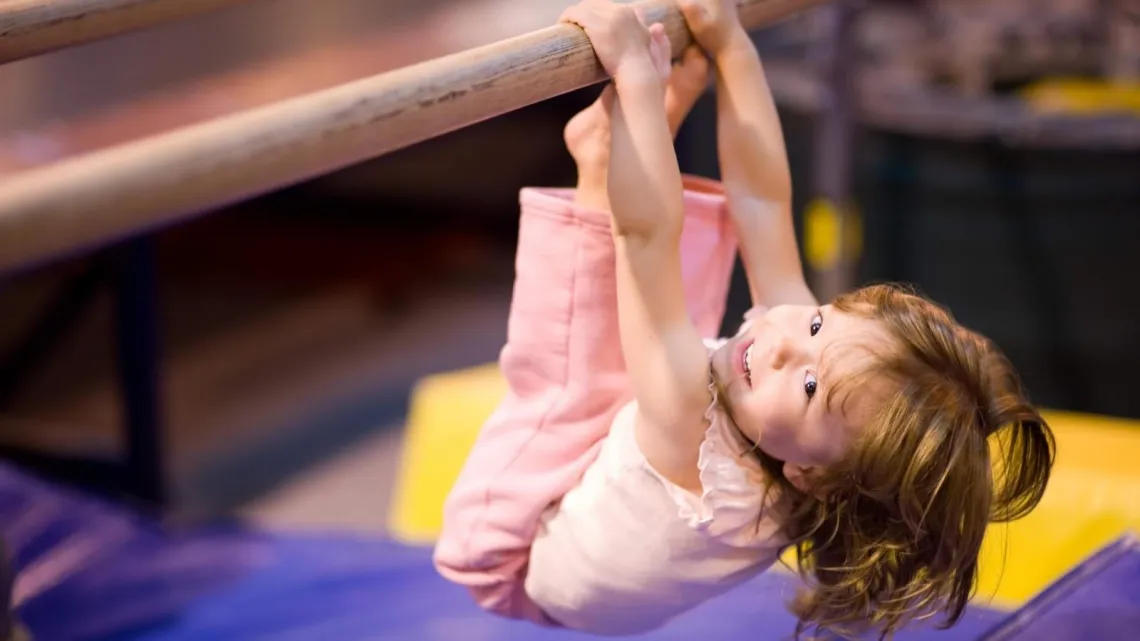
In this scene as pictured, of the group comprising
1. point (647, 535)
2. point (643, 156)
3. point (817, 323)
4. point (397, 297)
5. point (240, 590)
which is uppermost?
point (643, 156)

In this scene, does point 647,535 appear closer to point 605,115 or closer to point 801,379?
point 801,379

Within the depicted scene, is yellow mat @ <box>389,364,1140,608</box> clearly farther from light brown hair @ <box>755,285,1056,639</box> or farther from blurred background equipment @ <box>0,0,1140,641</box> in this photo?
light brown hair @ <box>755,285,1056,639</box>

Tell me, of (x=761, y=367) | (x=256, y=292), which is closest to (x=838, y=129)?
(x=761, y=367)

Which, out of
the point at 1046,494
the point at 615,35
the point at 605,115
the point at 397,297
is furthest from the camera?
the point at 397,297

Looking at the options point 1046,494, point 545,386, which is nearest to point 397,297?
point 1046,494

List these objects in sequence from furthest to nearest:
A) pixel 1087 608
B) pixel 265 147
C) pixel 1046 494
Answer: pixel 1046 494 → pixel 1087 608 → pixel 265 147

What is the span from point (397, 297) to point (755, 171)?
205 centimetres

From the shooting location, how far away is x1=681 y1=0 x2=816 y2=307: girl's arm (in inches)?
34.1

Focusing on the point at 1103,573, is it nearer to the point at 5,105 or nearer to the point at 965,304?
the point at 965,304

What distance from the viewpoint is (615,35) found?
74 centimetres

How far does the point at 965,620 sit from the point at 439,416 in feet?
2.23

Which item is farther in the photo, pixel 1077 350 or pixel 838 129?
pixel 1077 350

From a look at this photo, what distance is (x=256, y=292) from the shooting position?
291 cm

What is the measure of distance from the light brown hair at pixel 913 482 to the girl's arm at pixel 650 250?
0.08m
